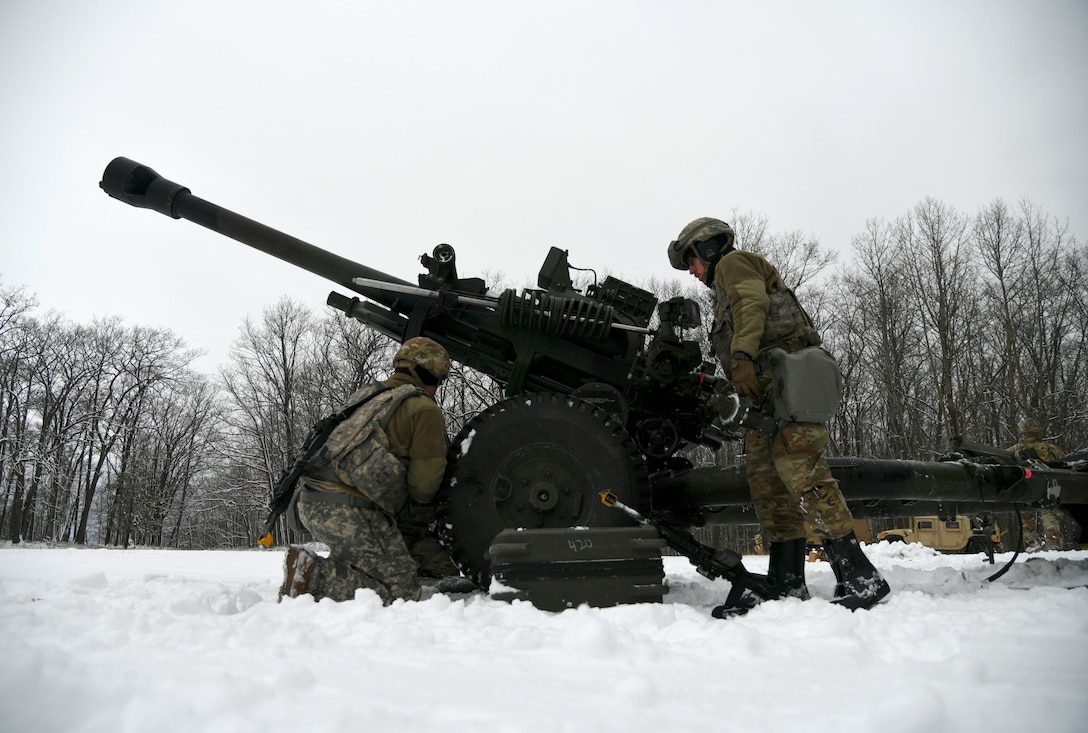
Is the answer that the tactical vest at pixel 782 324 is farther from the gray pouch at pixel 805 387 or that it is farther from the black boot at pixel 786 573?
the black boot at pixel 786 573

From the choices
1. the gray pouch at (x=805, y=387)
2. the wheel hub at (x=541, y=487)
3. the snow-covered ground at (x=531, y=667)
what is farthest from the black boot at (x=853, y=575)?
the wheel hub at (x=541, y=487)

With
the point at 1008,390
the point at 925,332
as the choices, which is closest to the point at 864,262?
the point at 925,332

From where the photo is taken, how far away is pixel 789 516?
142 inches

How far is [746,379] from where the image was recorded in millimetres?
3490

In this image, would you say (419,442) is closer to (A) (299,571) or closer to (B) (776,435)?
(A) (299,571)

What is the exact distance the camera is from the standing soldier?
125 inches

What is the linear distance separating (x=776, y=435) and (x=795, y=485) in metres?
0.26

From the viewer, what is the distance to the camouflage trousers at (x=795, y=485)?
3236mm

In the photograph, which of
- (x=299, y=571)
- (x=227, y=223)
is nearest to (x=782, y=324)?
(x=299, y=571)

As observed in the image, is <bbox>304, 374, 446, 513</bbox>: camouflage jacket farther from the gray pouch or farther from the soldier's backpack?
the gray pouch

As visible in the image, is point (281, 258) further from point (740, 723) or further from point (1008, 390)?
point (1008, 390)

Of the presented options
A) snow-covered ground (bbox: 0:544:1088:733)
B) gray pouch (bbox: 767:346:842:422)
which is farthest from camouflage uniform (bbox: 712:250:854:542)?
snow-covered ground (bbox: 0:544:1088:733)

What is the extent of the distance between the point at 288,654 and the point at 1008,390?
73.1ft

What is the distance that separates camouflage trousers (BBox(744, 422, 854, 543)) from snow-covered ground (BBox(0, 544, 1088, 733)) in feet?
1.58
